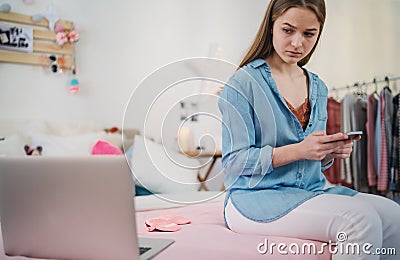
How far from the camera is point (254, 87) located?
28.2 inches

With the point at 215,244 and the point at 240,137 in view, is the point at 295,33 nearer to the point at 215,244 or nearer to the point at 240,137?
the point at 240,137

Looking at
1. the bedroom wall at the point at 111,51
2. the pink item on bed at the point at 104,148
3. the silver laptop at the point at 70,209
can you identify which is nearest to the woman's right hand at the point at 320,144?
the silver laptop at the point at 70,209

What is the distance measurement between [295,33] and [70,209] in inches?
17.0

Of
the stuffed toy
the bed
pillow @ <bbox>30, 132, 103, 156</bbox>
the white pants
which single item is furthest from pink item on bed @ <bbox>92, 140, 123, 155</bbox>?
the white pants

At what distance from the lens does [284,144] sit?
71cm

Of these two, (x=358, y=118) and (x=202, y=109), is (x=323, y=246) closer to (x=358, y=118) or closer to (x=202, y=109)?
(x=202, y=109)

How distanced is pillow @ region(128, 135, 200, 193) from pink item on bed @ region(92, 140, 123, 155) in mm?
895

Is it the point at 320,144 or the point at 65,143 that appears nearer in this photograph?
the point at 320,144

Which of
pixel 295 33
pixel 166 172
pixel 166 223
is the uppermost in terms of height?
pixel 295 33

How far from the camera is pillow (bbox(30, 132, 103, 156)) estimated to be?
1712 mm

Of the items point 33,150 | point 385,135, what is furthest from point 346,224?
point 33,150

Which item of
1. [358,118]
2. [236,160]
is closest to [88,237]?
[236,160]

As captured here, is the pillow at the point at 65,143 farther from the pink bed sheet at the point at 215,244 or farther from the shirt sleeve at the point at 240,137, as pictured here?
the shirt sleeve at the point at 240,137

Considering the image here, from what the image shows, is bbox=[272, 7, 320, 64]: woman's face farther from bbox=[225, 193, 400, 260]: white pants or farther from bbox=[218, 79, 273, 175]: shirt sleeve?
bbox=[225, 193, 400, 260]: white pants
